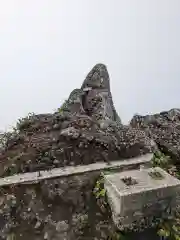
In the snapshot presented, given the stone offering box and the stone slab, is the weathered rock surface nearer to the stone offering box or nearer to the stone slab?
the stone slab

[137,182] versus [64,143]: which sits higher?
[64,143]

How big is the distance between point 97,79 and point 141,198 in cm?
853

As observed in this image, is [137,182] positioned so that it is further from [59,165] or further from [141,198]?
[59,165]

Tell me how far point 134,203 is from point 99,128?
2.87m

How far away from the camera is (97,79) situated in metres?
12.5

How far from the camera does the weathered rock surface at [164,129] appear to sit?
7729 mm

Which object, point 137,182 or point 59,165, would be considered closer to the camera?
point 137,182

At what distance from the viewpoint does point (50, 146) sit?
6.37 meters

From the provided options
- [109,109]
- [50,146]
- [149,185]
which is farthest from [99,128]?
[109,109]

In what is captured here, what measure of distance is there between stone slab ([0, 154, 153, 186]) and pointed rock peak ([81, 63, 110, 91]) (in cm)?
633

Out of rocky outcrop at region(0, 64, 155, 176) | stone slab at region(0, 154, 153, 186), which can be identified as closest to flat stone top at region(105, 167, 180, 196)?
stone slab at region(0, 154, 153, 186)

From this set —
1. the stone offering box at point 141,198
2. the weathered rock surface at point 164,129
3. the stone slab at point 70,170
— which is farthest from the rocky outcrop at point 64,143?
the stone offering box at point 141,198

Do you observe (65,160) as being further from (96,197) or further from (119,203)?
(119,203)

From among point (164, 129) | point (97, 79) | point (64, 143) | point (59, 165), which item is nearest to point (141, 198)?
point (59, 165)
